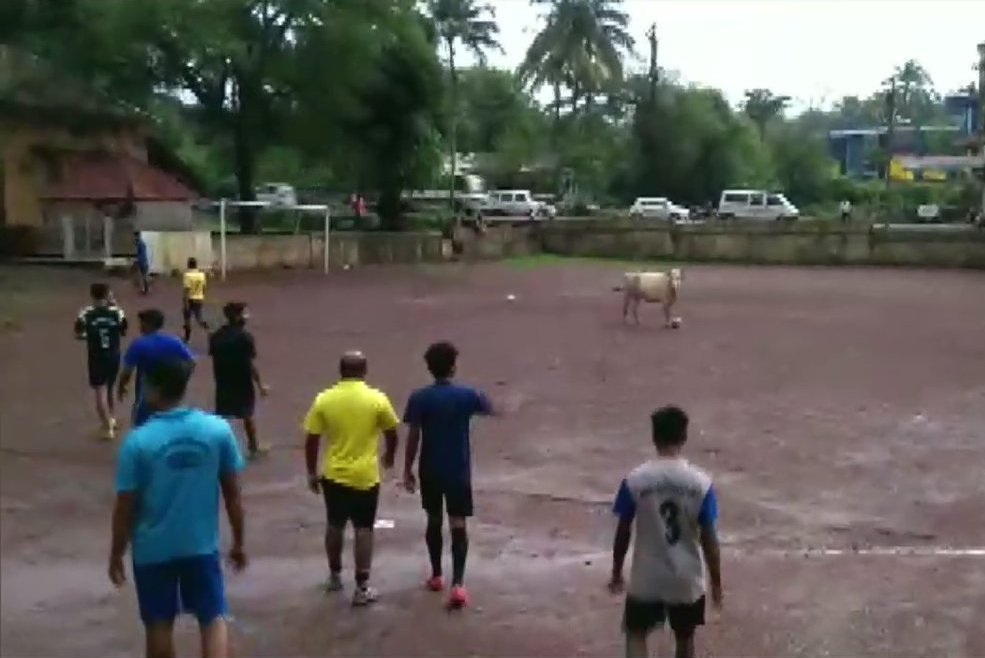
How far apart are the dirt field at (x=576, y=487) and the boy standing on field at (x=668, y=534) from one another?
1474mm

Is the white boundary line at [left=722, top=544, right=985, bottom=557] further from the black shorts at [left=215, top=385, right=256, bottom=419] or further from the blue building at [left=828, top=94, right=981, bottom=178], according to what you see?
the blue building at [left=828, top=94, right=981, bottom=178]

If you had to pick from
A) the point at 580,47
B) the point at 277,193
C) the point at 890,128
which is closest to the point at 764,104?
the point at 890,128

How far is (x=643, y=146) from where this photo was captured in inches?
2739

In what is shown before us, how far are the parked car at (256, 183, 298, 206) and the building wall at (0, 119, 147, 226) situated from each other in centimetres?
1830

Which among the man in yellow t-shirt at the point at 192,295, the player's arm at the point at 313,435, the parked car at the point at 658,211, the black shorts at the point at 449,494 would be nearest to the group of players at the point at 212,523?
the black shorts at the point at 449,494

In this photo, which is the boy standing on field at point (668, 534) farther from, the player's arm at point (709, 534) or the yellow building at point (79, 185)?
the yellow building at point (79, 185)

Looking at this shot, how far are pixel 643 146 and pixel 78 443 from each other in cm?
5836

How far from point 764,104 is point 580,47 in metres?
25.1

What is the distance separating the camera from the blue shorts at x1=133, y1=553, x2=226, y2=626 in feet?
18.5

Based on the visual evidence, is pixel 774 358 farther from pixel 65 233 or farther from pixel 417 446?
pixel 65 233

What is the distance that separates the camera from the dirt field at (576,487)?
7.64 meters

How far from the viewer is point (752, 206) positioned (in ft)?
201

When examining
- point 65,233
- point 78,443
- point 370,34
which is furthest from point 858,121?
point 78,443

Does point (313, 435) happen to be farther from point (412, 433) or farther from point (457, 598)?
point (457, 598)
